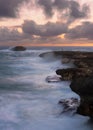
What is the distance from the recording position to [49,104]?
808 inches

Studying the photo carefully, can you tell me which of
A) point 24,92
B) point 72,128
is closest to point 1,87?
point 24,92

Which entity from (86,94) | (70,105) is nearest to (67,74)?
(70,105)

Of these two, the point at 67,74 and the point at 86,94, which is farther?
the point at 67,74

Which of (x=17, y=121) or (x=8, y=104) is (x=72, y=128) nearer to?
(x=17, y=121)

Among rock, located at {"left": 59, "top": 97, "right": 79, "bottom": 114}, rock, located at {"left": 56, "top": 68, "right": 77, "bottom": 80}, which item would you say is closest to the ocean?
rock, located at {"left": 59, "top": 97, "right": 79, "bottom": 114}

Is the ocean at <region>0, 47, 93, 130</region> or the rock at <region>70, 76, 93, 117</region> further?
the ocean at <region>0, 47, 93, 130</region>

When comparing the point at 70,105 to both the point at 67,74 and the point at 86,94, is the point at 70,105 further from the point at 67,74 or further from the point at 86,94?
the point at 67,74

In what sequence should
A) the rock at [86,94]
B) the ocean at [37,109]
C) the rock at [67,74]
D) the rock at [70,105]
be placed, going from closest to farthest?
1. the rock at [86,94]
2. the ocean at [37,109]
3. the rock at [70,105]
4. the rock at [67,74]

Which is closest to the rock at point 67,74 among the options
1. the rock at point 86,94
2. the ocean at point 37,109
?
the ocean at point 37,109

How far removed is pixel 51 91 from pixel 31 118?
311 inches

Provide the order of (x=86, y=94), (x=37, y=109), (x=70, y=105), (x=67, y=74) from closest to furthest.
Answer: (x=86, y=94) → (x=70, y=105) → (x=37, y=109) → (x=67, y=74)

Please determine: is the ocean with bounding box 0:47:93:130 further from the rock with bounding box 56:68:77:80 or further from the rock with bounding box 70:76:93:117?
the rock with bounding box 70:76:93:117

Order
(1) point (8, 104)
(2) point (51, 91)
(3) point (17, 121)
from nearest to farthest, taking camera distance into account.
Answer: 1. (3) point (17, 121)
2. (1) point (8, 104)
3. (2) point (51, 91)

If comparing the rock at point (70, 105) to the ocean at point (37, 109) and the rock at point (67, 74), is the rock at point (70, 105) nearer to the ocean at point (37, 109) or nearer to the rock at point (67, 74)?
the ocean at point (37, 109)
